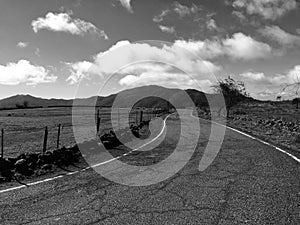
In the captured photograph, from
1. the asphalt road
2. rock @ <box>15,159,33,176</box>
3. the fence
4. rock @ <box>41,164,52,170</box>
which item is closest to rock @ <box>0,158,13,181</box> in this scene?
rock @ <box>15,159,33,176</box>

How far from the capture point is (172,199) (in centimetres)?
599

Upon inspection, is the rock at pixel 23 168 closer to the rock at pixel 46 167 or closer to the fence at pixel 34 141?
the rock at pixel 46 167

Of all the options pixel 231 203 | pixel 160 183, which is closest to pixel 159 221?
pixel 231 203

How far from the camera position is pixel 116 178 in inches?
308

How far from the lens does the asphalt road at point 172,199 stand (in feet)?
16.4

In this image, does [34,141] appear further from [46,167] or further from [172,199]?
[172,199]

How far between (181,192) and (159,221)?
1672mm

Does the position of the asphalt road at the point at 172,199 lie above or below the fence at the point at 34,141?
above

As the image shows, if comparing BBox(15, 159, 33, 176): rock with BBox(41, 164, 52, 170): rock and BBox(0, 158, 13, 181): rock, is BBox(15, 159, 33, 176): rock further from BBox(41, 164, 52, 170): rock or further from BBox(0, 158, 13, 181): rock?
BBox(41, 164, 52, 170): rock

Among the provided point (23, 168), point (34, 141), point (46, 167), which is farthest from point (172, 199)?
point (34, 141)

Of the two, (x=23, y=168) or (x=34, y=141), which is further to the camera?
(x=34, y=141)

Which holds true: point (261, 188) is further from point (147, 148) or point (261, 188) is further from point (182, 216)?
point (147, 148)

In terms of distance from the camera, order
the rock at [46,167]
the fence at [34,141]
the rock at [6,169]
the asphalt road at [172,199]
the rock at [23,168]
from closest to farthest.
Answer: the asphalt road at [172,199] → the rock at [6,169] → the rock at [23,168] → the rock at [46,167] → the fence at [34,141]

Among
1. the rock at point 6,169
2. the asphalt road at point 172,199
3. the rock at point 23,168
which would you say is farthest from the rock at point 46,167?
the asphalt road at point 172,199
